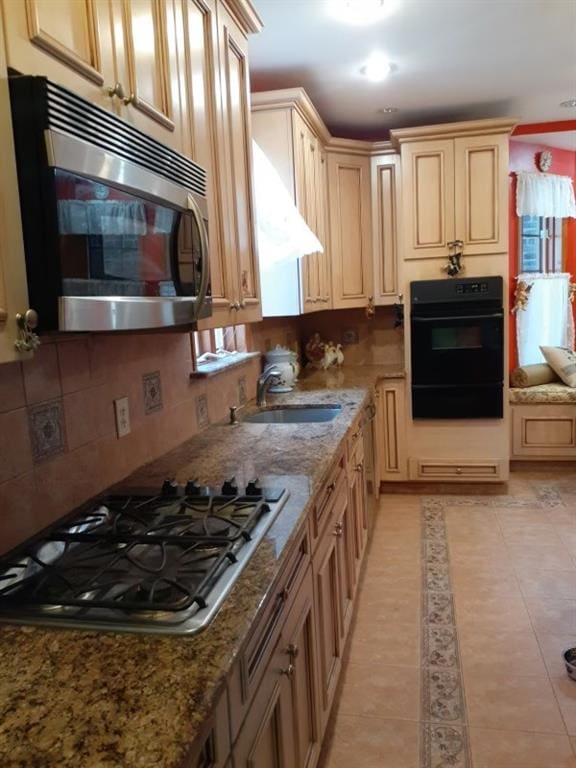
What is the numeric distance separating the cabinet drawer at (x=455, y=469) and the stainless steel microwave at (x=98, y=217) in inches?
121

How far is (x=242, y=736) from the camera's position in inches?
38.3

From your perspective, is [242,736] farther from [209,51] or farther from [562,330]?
[562,330]

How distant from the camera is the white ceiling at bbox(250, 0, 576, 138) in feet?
8.48

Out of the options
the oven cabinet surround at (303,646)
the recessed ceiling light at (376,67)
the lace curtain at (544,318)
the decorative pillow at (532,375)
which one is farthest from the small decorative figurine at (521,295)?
the oven cabinet surround at (303,646)

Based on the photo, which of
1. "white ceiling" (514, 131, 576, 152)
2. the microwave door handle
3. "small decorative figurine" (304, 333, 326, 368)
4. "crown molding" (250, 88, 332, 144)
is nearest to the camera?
the microwave door handle

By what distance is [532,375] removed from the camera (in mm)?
4676

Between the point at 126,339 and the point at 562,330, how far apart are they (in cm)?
434

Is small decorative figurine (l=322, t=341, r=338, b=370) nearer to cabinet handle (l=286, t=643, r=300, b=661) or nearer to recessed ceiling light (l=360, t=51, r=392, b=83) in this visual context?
recessed ceiling light (l=360, t=51, r=392, b=83)

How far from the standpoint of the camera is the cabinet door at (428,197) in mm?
3913

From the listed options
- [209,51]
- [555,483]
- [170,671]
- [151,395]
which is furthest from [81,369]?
[555,483]

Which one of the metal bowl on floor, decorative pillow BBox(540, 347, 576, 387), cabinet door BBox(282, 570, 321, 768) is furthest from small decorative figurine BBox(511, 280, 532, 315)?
cabinet door BBox(282, 570, 321, 768)

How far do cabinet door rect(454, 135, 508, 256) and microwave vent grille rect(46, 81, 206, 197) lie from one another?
2879 millimetres

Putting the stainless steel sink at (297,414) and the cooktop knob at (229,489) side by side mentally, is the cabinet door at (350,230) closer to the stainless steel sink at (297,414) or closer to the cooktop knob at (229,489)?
the stainless steel sink at (297,414)

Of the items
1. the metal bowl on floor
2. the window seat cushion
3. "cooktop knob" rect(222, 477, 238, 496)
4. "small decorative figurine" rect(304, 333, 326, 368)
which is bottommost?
the metal bowl on floor
